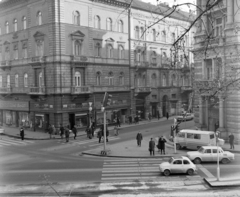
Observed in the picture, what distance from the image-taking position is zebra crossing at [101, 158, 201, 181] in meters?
18.1

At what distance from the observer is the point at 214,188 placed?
1557cm

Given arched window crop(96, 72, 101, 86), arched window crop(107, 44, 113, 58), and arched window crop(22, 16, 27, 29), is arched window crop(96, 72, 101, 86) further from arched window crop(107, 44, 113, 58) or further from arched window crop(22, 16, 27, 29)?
arched window crop(22, 16, 27, 29)

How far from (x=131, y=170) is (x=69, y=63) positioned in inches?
877

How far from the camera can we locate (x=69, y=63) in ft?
128

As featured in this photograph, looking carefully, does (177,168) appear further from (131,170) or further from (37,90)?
(37,90)

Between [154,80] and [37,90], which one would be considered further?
[154,80]

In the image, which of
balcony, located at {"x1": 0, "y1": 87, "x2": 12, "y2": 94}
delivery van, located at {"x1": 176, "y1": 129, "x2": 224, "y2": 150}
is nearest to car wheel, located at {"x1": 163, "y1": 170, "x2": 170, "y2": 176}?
delivery van, located at {"x1": 176, "y1": 129, "x2": 224, "y2": 150}

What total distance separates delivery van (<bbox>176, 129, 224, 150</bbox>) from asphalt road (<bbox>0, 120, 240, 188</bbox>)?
9.40 ft

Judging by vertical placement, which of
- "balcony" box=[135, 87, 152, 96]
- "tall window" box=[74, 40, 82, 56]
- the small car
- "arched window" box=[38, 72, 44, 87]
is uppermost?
"tall window" box=[74, 40, 82, 56]

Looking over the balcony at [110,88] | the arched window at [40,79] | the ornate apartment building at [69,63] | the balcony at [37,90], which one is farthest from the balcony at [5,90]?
the balcony at [110,88]

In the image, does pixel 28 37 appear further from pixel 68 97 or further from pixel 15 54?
pixel 68 97

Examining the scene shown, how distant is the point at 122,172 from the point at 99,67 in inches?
1013

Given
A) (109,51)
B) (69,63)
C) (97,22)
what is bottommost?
(69,63)

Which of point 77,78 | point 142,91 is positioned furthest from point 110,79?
point 142,91
